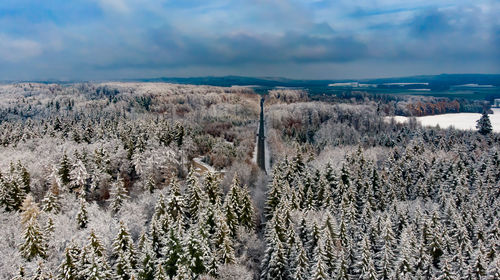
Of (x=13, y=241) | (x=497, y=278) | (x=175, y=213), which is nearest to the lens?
(x=497, y=278)

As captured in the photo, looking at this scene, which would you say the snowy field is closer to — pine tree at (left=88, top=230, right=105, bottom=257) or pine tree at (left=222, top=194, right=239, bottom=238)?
pine tree at (left=222, top=194, right=239, bottom=238)

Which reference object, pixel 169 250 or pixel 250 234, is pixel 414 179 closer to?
pixel 250 234

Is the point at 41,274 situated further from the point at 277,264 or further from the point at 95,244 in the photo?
the point at 277,264

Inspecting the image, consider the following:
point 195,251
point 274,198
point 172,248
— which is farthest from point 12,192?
point 274,198

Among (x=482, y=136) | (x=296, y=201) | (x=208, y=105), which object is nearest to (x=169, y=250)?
(x=296, y=201)

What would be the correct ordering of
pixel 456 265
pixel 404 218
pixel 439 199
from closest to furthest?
pixel 456 265
pixel 404 218
pixel 439 199

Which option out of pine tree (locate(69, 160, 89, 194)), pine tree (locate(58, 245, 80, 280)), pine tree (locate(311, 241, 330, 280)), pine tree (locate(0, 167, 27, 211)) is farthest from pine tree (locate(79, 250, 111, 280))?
pine tree (locate(69, 160, 89, 194))

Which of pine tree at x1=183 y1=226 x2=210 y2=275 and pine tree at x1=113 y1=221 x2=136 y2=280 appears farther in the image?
pine tree at x1=183 y1=226 x2=210 y2=275
